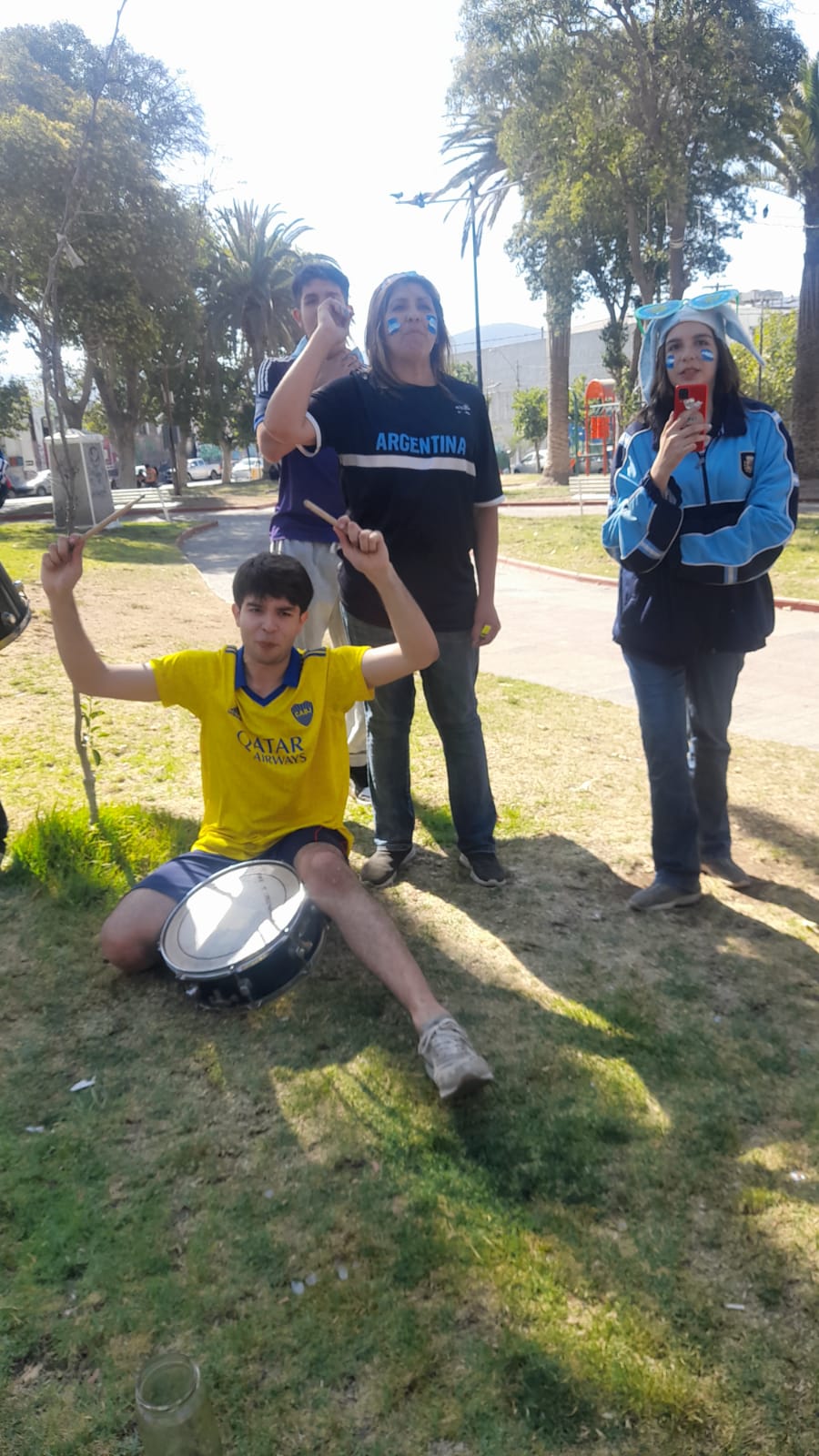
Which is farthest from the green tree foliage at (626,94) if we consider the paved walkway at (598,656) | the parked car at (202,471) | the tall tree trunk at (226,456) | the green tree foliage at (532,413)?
the parked car at (202,471)

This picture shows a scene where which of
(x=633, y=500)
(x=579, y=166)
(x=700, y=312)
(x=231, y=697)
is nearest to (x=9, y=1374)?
(x=231, y=697)

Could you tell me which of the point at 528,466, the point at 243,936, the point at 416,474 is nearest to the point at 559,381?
the point at 528,466

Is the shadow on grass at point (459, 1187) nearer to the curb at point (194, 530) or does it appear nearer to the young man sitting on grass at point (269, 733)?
the young man sitting on grass at point (269, 733)

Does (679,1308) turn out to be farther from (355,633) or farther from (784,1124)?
(355,633)

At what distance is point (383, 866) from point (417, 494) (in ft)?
4.39

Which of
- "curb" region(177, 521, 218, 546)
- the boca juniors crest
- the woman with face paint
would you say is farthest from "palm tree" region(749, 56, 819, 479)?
the boca juniors crest

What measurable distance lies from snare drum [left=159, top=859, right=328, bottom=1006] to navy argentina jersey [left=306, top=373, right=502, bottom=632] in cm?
112

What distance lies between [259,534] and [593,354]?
169 feet

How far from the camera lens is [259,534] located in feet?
64.4

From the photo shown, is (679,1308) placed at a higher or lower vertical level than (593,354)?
lower

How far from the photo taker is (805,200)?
66.6 ft

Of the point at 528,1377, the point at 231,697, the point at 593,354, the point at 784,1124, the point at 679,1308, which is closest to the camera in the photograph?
the point at 528,1377

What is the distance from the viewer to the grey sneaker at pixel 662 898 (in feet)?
11.2

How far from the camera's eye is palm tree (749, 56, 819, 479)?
63.2 feet
